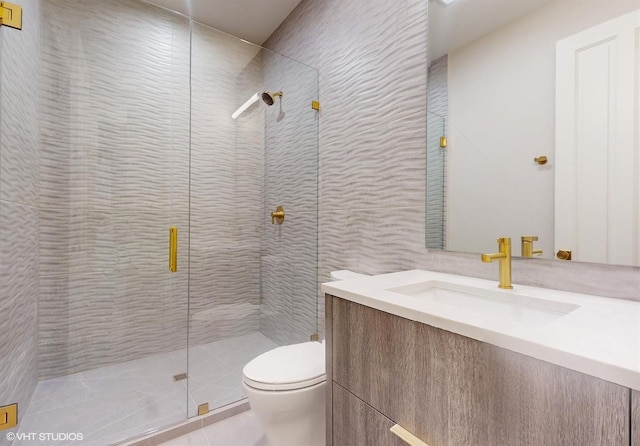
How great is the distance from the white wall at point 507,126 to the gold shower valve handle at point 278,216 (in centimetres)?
130

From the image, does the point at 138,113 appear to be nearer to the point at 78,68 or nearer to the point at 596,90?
the point at 78,68

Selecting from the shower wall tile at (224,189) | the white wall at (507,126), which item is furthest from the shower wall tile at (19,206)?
the white wall at (507,126)

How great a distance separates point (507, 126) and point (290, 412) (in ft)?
4.43

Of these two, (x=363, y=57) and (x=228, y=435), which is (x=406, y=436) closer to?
(x=228, y=435)

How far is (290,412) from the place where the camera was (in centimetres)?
114

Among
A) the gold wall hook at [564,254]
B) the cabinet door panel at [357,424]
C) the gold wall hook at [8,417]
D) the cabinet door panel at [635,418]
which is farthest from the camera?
the gold wall hook at [8,417]

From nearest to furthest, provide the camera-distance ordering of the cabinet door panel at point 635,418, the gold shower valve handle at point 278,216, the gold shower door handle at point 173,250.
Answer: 1. the cabinet door panel at point 635,418
2. the gold shower door handle at point 173,250
3. the gold shower valve handle at point 278,216

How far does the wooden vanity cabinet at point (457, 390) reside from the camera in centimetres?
46

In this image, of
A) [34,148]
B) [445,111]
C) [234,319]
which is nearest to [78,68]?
[34,148]

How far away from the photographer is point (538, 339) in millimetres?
519

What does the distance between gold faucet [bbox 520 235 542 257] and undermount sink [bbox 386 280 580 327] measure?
17 cm

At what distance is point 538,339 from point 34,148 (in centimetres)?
246

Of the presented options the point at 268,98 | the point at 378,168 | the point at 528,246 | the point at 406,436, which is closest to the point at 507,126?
the point at 528,246

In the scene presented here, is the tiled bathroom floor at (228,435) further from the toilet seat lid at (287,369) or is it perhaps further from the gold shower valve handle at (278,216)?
the gold shower valve handle at (278,216)
